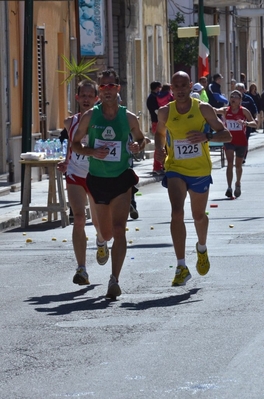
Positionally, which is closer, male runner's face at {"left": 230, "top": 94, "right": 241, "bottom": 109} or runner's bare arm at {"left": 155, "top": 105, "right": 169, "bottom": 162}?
runner's bare arm at {"left": 155, "top": 105, "right": 169, "bottom": 162}

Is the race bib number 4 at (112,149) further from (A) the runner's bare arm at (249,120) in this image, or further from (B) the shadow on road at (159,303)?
(A) the runner's bare arm at (249,120)

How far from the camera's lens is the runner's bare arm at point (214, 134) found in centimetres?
1050

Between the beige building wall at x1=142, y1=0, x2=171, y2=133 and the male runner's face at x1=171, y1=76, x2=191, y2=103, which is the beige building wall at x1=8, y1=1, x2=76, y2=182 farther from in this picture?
the male runner's face at x1=171, y1=76, x2=191, y2=103

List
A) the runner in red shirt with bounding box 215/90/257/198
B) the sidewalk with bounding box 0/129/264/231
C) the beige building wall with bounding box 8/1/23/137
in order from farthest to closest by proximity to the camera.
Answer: the beige building wall with bounding box 8/1/23/137
the runner in red shirt with bounding box 215/90/257/198
the sidewalk with bounding box 0/129/264/231

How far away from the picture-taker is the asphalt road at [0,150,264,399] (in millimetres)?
6898

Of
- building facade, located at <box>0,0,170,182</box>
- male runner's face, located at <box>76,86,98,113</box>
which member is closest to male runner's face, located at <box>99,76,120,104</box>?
male runner's face, located at <box>76,86,98,113</box>

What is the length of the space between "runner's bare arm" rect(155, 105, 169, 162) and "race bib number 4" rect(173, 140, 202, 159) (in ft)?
0.38

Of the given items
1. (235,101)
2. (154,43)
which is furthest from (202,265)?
(154,43)

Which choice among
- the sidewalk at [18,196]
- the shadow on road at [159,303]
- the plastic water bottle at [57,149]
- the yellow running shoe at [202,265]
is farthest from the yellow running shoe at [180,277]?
the plastic water bottle at [57,149]

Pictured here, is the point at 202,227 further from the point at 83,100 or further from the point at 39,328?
the point at 39,328

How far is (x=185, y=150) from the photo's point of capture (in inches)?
420

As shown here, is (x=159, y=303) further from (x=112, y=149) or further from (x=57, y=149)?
(x=57, y=149)

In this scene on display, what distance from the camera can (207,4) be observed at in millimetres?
48688

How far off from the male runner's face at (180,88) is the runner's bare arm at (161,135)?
171mm
